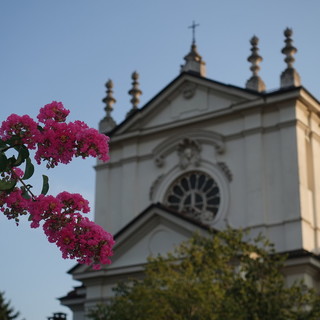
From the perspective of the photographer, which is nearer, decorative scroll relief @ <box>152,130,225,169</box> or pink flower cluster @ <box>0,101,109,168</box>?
pink flower cluster @ <box>0,101,109,168</box>

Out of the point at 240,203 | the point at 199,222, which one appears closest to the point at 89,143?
the point at 199,222

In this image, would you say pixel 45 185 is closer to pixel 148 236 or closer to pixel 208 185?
pixel 148 236

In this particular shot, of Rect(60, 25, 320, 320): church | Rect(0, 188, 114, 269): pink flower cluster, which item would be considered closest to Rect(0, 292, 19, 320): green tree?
Rect(60, 25, 320, 320): church

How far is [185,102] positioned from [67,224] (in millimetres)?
26360

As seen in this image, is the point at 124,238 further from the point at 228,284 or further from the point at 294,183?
the point at 228,284

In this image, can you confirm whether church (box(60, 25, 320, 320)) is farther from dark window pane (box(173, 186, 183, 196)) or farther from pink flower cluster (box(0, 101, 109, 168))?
pink flower cluster (box(0, 101, 109, 168))

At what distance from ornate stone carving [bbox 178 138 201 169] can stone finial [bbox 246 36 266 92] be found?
304 centimetres

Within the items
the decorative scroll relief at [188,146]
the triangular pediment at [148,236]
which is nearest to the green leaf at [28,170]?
the triangular pediment at [148,236]

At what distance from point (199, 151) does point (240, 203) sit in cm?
292

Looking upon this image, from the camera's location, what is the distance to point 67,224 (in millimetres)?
8312

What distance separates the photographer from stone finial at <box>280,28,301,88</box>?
1252 inches

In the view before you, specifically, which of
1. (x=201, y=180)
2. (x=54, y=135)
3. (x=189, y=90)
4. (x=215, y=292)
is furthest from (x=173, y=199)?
(x=54, y=135)

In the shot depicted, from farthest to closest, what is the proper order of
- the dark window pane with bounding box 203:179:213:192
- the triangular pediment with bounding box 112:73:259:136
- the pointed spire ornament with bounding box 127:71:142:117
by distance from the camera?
1. the pointed spire ornament with bounding box 127:71:142:117
2. the triangular pediment with bounding box 112:73:259:136
3. the dark window pane with bounding box 203:179:213:192

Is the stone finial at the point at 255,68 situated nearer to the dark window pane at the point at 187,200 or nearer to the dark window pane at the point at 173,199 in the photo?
the dark window pane at the point at 187,200
